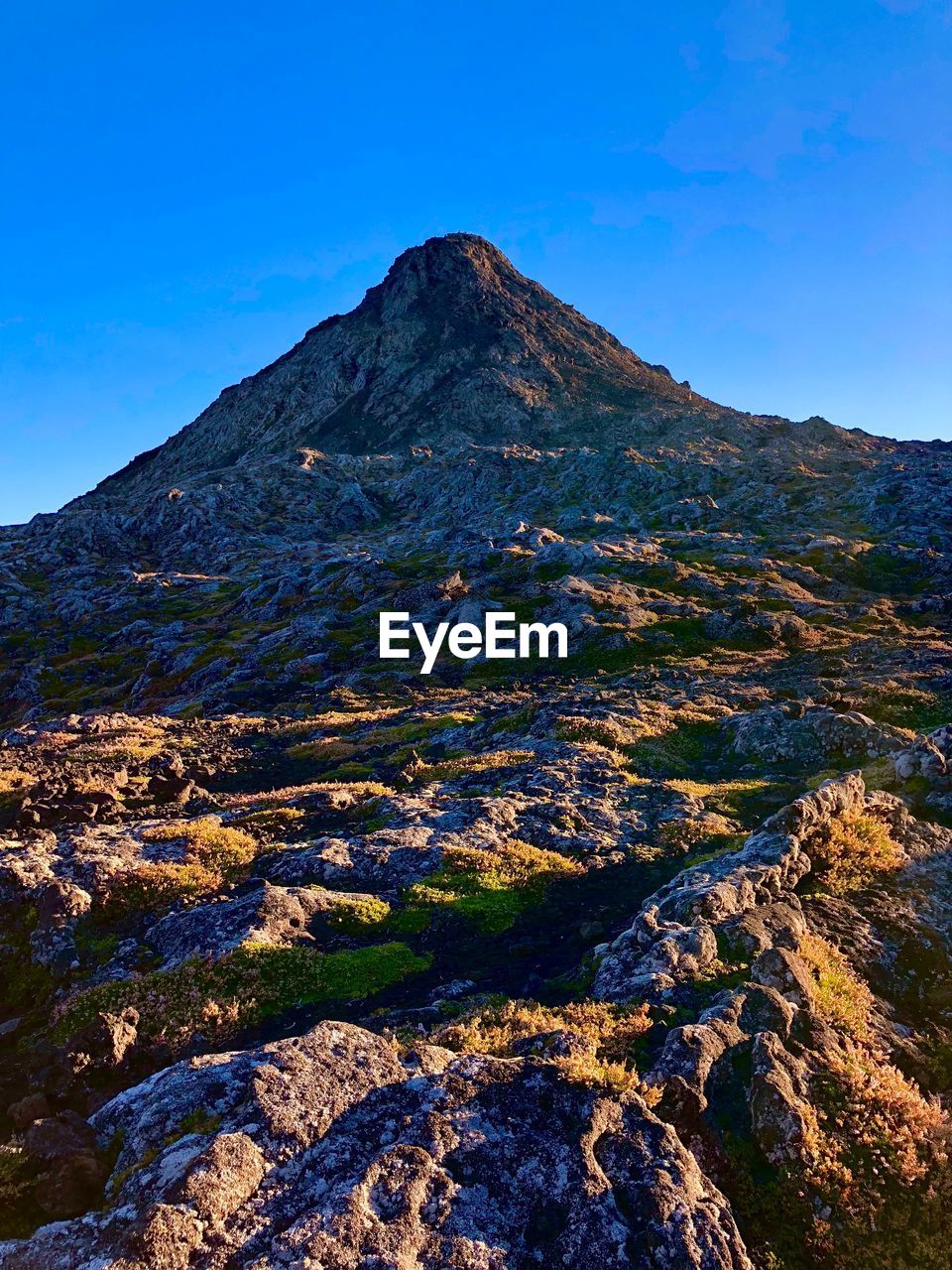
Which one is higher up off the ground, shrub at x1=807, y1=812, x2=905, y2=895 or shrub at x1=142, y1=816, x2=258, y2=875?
shrub at x1=807, y1=812, x2=905, y2=895

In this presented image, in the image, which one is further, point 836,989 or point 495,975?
point 495,975

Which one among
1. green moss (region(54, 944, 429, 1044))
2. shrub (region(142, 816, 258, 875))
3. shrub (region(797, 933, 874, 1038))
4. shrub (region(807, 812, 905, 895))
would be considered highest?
shrub (region(807, 812, 905, 895))

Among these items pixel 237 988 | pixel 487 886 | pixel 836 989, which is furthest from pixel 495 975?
pixel 836 989

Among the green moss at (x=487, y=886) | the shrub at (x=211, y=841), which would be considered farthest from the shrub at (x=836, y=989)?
the shrub at (x=211, y=841)

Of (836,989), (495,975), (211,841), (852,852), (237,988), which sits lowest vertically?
(495,975)

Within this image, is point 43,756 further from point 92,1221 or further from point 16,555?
point 16,555

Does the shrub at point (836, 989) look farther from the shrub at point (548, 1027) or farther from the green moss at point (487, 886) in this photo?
the green moss at point (487, 886)

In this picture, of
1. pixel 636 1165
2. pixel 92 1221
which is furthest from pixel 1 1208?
pixel 636 1165

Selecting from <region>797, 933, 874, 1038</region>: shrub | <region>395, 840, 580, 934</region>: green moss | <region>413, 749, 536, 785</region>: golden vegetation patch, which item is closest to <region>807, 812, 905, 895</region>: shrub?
<region>797, 933, 874, 1038</region>: shrub

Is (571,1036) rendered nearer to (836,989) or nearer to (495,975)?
(495,975)

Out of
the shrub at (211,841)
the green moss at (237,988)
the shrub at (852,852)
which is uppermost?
the shrub at (852,852)

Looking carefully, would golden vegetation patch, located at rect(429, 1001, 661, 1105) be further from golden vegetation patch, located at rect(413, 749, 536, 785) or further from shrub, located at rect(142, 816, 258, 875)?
golden vegetation patch, located at rect(413, 749, 536, 785)

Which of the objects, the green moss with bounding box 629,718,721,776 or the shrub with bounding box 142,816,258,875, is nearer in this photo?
the shrub with bounding box 142,816,258,875
